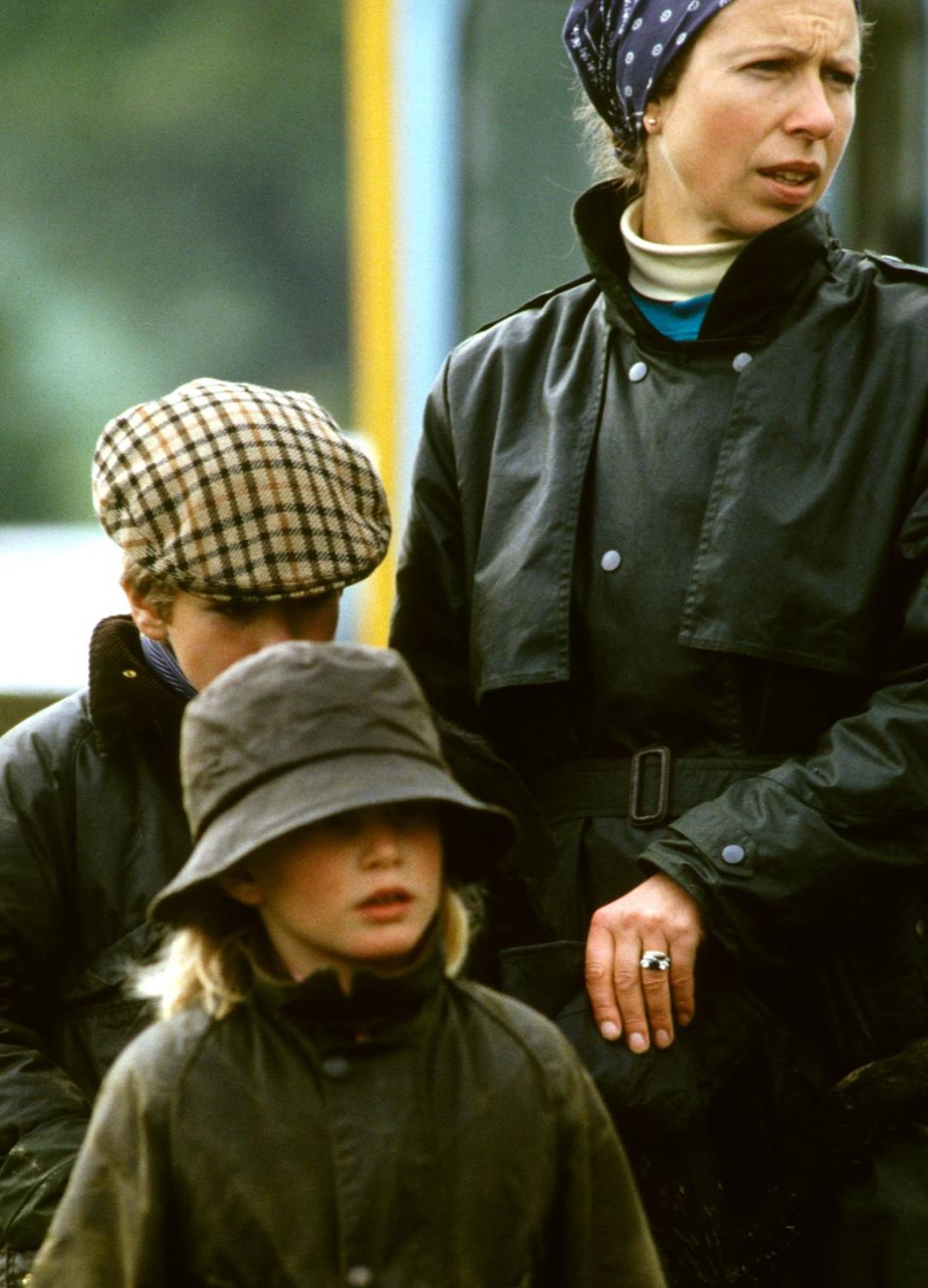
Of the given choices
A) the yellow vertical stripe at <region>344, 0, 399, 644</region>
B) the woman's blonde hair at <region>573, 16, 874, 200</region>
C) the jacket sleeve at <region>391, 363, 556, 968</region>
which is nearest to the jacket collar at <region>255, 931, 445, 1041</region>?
the jacket sleeve at <region>391, 363, 556, 968</region>

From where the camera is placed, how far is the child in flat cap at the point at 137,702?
2.81m

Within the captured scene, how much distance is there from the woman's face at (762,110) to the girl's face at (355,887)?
43.4 inches

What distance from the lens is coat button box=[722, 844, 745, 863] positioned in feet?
9.02

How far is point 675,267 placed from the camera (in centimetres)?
307

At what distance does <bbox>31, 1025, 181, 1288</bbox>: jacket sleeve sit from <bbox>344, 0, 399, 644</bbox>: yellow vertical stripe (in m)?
4.17

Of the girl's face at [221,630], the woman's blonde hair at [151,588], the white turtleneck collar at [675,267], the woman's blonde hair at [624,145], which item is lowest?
the girl's face at [221,630]

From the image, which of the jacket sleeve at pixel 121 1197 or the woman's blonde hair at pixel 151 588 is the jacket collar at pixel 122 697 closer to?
the woman's blonde hair at pixel 151 588

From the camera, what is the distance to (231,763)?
2.28m

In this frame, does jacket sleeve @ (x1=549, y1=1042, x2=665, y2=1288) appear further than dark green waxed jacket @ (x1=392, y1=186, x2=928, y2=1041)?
No

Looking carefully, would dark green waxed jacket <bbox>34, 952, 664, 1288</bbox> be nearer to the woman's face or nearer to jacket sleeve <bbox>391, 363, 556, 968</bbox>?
jacket sleeve <bbox>391, 363, 556, 968</bbox>

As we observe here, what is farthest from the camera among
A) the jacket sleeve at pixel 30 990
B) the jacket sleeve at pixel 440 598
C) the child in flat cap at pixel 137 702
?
the jacket sleeve at pixel 440 598

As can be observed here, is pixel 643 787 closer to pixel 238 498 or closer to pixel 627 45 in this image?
pixel 238 498

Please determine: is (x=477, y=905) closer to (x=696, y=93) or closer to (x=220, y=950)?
(x=220, y=950)

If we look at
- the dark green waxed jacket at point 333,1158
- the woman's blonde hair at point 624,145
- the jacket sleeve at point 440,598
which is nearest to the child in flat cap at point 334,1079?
the dark green waxed jacket at point 333,1158
